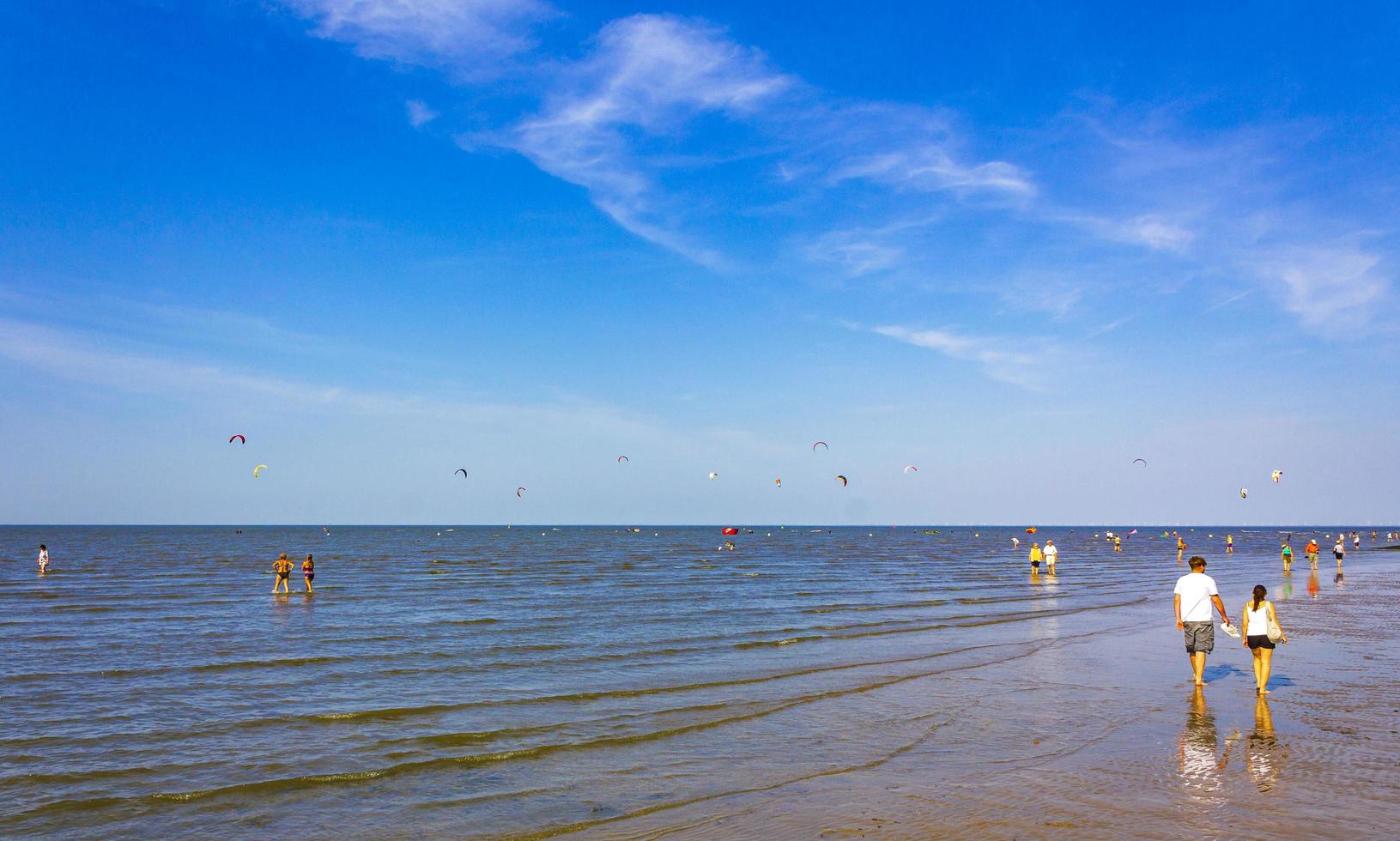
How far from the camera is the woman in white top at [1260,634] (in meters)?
12.1

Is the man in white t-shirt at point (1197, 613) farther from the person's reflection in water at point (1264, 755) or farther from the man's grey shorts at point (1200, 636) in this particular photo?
the person's reflection in water at point (1264, 755)

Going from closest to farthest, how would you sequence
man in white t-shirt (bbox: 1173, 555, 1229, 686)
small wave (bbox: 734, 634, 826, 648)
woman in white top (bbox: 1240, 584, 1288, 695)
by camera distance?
1. woman in white top (bbox: 1240, 584, 1288, 695)
2. man in white t-shirt (bbox: 1173, 555, 1229, 686)
3. small wave (bbox: 734, 634, 826, 648)

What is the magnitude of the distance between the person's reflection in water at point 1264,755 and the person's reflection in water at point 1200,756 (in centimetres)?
30

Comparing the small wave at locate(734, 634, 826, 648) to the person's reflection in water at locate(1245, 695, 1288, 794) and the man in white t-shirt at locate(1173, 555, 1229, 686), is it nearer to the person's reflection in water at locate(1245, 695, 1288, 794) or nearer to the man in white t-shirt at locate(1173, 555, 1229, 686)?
the man in white t-shirt at locate(1173, 555, 1229, 686)

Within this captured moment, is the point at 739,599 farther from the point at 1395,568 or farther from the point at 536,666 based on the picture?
the point at 1395,568

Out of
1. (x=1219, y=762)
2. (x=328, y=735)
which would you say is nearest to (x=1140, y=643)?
(x=1219, y=762)

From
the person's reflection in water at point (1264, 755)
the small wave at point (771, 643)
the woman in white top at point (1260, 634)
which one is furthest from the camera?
the small wave at point (771, 643)

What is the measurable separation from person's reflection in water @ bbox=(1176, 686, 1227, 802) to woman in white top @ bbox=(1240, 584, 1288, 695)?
3.79 feet

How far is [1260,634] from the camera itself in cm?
1209

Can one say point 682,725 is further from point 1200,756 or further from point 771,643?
point 771,643

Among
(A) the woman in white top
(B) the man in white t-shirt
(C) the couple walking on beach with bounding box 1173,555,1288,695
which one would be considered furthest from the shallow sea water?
(B) the man in white t-shirt

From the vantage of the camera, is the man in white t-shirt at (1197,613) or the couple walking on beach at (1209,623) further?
the man in white t-shirt at (1197,613)

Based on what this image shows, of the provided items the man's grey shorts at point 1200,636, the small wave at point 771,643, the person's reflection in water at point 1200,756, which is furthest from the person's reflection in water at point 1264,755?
the small wave at point 771,643

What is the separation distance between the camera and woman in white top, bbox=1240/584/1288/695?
12.1 meters
